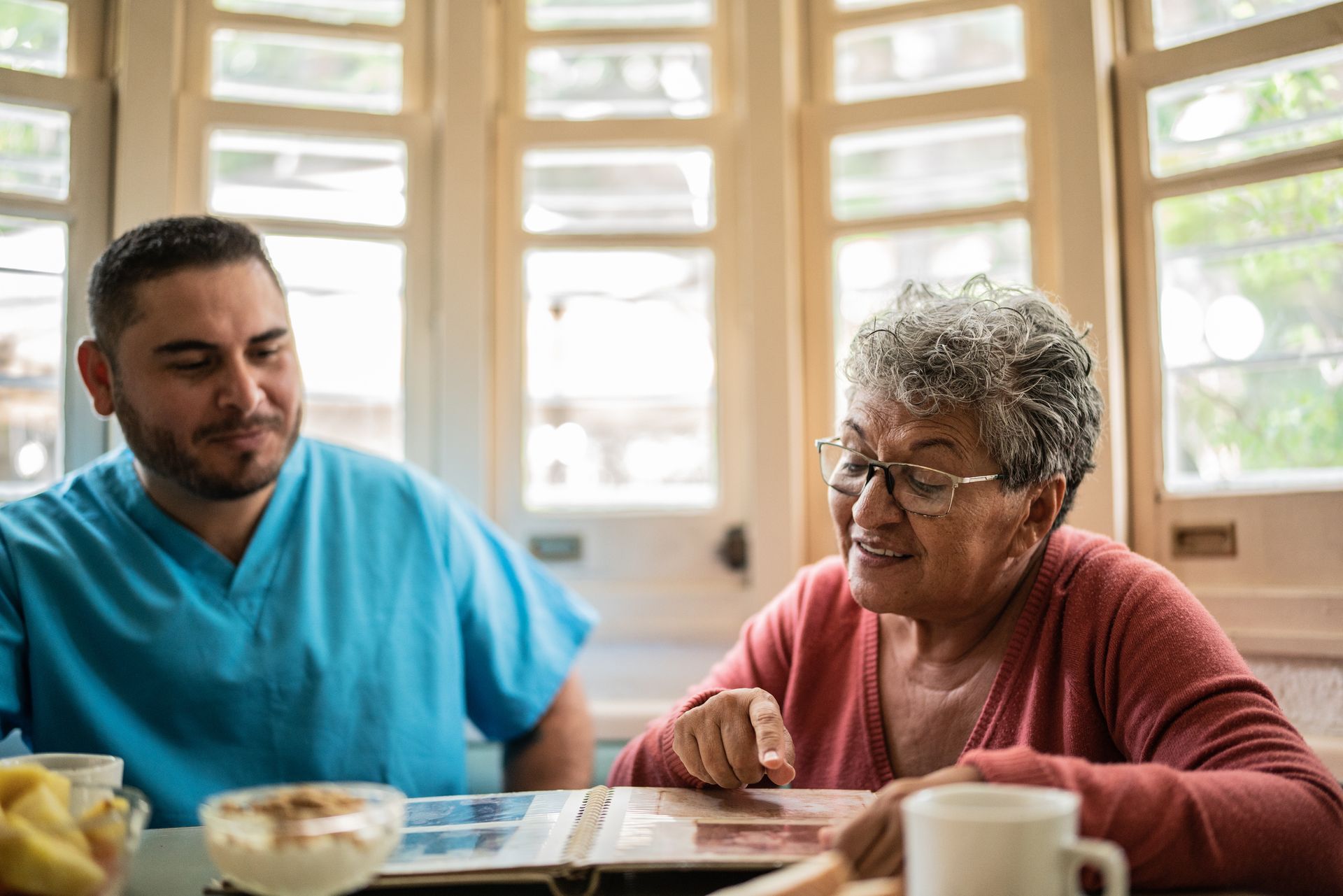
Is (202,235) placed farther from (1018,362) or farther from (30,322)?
(1018,362)

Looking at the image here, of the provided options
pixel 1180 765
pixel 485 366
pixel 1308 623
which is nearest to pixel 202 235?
pixel 485 366

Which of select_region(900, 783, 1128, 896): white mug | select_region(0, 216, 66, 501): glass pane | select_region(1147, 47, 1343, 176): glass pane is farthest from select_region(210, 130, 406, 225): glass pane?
select_region(900, 783, 1128, 896): white mug

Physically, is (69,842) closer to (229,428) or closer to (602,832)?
(602,832)

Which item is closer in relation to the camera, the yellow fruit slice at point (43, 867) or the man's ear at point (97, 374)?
the yellow fruit slice at point (43, 867)

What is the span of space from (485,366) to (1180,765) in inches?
60.8

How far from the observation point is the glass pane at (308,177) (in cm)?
220

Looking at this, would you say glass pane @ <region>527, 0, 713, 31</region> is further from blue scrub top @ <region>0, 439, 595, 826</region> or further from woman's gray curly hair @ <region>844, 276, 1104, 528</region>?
woman's gray curly hair @ <region>844, 276, 1104, 528</region>

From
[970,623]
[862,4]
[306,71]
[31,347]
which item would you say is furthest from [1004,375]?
[31,347]

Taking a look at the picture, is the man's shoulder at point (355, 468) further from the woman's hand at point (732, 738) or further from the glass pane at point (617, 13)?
the glass pane at point (617, 13)

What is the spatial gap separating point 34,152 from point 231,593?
1125 millimetres

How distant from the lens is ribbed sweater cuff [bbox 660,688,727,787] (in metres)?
1.16

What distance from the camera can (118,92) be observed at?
2109mm

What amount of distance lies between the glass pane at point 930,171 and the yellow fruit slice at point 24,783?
178 centimetres

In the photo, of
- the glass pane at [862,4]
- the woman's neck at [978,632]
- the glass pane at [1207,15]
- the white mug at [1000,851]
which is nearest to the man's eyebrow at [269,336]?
the woman's neck at [978,632]
